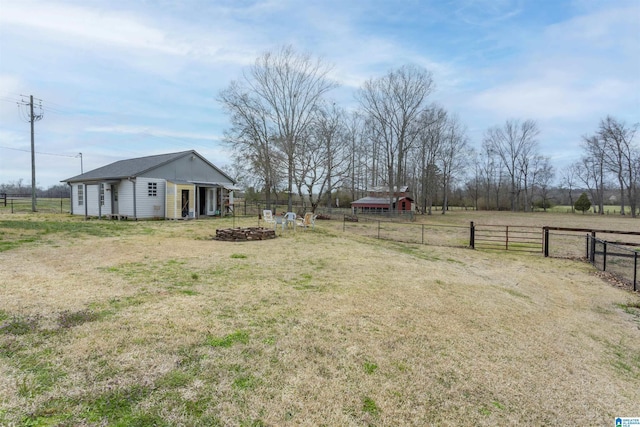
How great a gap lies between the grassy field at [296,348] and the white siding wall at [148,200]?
13036mm

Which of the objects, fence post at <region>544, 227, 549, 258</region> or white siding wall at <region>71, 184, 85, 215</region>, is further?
white siding wall at <region>71, 184, 85, 215</region>

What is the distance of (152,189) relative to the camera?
20016mm

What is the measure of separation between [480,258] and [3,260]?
13.0 m

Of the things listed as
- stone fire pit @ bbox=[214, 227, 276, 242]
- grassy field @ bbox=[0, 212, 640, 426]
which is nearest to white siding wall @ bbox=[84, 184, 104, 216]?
stone fire pit @ bbox=[214, 227, 276, 242]

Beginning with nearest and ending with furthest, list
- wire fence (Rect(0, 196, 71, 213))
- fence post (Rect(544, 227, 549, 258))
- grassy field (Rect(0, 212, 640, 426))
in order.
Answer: grassy field (Rect(0, 212, 640, 426)) → fence post (Rect(544, 227, 549, 258)) → wire fence (Rect(0, 196, 71, 213))

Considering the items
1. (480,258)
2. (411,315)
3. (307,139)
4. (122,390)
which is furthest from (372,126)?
(122,390)

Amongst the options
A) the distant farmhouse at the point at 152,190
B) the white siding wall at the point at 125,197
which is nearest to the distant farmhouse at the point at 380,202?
the distant farmhouse at the point at 152,190

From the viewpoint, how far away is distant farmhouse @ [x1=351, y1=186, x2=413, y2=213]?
38.5m

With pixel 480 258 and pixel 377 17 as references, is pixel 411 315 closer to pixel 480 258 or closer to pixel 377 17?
pixel 480 258

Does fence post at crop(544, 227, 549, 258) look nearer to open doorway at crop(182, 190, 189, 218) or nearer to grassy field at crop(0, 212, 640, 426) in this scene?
grassy field at crop(0, 212, 640, 426)

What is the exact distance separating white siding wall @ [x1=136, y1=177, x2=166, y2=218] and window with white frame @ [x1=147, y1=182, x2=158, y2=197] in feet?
0.20

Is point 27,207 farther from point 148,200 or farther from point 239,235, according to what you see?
point 239,235

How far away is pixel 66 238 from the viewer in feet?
33.2

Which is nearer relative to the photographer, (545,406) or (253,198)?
(545,406)
